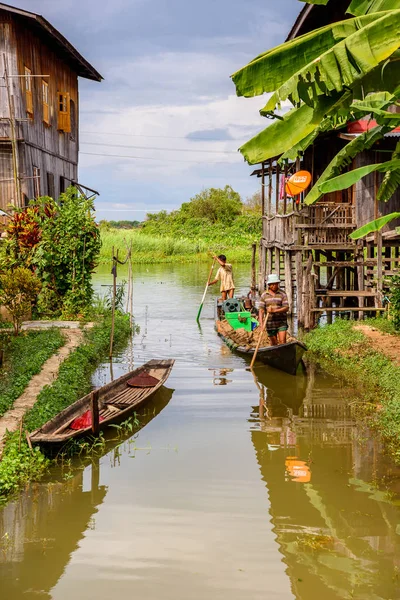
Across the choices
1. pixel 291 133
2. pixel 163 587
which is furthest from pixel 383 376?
pixel 163 587

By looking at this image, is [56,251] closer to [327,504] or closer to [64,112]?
[64,112]

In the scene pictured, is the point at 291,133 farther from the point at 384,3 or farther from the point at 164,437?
the point at 164,437

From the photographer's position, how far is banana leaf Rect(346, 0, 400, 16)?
702 centimetres

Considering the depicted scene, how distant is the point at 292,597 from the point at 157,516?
6.26ft

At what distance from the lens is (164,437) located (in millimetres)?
9820

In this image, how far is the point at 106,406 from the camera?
10438 millimetres

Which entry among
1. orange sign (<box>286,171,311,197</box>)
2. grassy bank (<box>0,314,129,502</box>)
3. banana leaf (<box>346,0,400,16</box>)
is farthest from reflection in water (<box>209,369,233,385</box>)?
banana leaf (<box>346,0,400,16</box>)

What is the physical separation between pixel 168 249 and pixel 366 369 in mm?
40176

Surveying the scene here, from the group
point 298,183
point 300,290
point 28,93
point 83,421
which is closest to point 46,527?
point 83,421

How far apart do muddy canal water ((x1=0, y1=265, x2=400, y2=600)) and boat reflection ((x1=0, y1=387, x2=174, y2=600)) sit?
0.05 ft

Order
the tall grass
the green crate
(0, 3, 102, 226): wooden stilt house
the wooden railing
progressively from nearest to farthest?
the green crate < (0, 3, 102, 226): wooden stilt house < the wooden railing < the tall grass

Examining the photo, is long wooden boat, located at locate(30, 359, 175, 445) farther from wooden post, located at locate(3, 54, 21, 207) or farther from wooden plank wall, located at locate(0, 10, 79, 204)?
wooden plank wall, located at locate(0, 10, 79, 204)

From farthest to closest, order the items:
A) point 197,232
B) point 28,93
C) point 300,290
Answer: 1. point 197,232
2. point 28,93
3. point 300,290

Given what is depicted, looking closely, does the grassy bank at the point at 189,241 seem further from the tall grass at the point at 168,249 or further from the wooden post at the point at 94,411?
the wooden post at the point at 94,411
